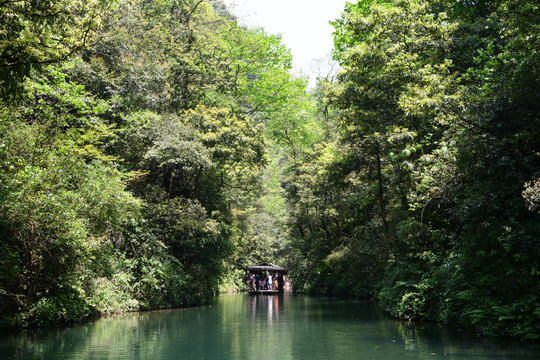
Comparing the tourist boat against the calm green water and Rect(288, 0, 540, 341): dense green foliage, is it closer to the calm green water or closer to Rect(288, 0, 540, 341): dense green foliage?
Rect(288, 0, 540, 341): dense green foliage

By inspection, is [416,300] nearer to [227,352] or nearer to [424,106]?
[424,106]

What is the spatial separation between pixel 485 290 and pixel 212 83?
59.8ft

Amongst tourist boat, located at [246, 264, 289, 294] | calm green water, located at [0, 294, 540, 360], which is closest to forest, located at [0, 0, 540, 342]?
calm green water, located at [0, 294, 540, 360]

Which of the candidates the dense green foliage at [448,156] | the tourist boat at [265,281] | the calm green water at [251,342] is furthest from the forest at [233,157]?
the tourist boat at [265,281]

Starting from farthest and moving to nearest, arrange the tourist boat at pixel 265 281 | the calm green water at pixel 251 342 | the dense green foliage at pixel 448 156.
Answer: the tourist boat at pixel 265 281
the dense green foliage at pixel 448 156
the calm green water at pixel 251 342

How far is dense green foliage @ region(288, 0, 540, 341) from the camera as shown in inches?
367

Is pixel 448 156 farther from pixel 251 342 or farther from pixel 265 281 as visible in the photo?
pixel 265 281

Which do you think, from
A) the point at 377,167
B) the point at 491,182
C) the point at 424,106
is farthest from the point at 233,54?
the point at 491,182

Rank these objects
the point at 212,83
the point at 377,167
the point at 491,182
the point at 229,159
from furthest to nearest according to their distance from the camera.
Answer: the point at 212,83 < the point at 229,159 < the point at 377,167 < the point at 491,182

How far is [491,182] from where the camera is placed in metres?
10.0

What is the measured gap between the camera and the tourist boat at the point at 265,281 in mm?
37000

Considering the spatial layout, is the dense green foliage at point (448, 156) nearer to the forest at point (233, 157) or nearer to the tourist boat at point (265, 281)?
the forest at point (233, 157)

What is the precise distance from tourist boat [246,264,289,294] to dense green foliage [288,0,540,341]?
46.5 feet

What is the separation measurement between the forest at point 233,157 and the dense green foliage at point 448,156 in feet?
0.19
